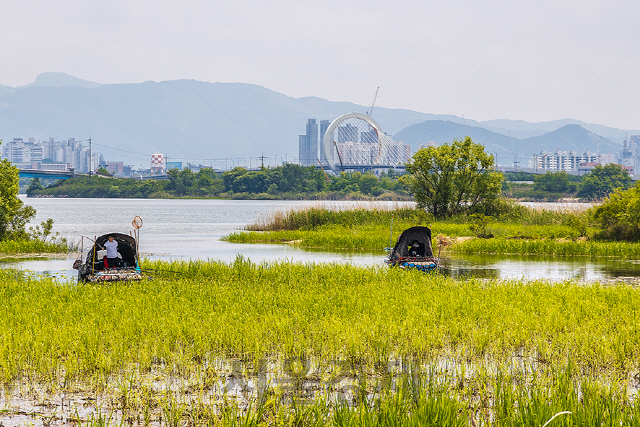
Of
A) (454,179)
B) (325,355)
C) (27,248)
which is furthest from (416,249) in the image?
(454,179)

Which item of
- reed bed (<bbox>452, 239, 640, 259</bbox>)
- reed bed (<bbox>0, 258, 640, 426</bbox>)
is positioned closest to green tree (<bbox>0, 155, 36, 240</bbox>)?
reed bed (<bbox>0, 258, 640, 426</bbox>)

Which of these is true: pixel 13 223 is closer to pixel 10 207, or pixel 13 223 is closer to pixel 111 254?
pixel 10 207

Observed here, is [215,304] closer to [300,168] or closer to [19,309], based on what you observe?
[19,309]

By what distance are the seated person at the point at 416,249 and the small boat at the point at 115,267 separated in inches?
385

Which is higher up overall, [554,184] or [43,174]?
[43,174]

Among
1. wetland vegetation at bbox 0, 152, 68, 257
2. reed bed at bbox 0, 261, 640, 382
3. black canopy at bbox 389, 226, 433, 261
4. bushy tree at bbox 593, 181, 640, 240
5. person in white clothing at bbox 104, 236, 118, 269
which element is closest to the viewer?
reed bed at bbox 0, 261, 640, 382

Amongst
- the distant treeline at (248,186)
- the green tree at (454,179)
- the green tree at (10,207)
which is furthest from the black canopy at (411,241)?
the distant treeline at (248,186)

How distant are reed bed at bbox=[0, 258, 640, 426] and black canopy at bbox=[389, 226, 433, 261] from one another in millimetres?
7029

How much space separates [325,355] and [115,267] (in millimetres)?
11416

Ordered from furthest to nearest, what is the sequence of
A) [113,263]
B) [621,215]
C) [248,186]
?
[248,186]
[621,215]
[113,263]

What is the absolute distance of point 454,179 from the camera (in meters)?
48.5

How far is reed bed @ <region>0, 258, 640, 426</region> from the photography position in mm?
7410

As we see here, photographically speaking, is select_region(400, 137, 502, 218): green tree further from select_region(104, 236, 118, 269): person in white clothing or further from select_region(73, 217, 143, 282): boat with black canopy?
select_region(104, 236, 118, 269): person in white clothing

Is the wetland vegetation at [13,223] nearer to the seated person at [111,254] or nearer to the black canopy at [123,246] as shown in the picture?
the black canopy at [123,246]
